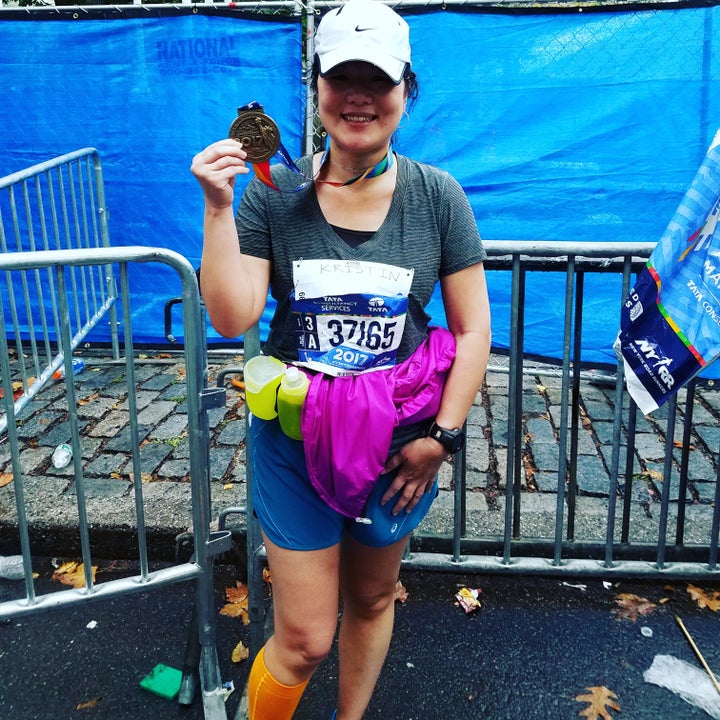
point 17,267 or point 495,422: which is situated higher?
point 17,267

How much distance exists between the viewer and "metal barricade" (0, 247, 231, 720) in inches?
92.7

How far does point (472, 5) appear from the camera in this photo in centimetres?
510

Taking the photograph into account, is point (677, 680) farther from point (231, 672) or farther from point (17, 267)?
point (17, 267)

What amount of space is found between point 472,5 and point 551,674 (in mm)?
4281

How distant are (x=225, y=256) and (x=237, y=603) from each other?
2.06 meters

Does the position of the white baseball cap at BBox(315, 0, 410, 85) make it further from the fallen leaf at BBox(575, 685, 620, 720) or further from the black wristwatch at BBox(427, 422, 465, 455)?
the fallen leaf at BBox(575, 685, 620, 720)

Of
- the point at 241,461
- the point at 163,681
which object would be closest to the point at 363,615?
the point at 163,681

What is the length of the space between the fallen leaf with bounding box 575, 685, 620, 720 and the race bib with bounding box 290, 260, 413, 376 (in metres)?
1.63

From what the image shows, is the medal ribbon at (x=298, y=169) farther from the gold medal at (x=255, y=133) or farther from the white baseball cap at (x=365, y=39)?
the white baseball cap at (x=365, y=39)

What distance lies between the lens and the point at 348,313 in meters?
1.92

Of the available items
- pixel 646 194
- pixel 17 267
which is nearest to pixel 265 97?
pixel 646 194

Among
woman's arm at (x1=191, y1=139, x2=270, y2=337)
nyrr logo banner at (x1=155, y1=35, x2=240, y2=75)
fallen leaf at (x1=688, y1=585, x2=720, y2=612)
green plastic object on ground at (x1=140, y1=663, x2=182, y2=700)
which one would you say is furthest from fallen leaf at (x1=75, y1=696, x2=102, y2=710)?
nyrr logo banner at (x1=155, y1=35, x2=240, y2=75)

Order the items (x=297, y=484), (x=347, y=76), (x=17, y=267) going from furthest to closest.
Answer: (x=17, y=267) < (x=297, y=484) < (x=347, y=76)

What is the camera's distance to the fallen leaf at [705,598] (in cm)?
329
